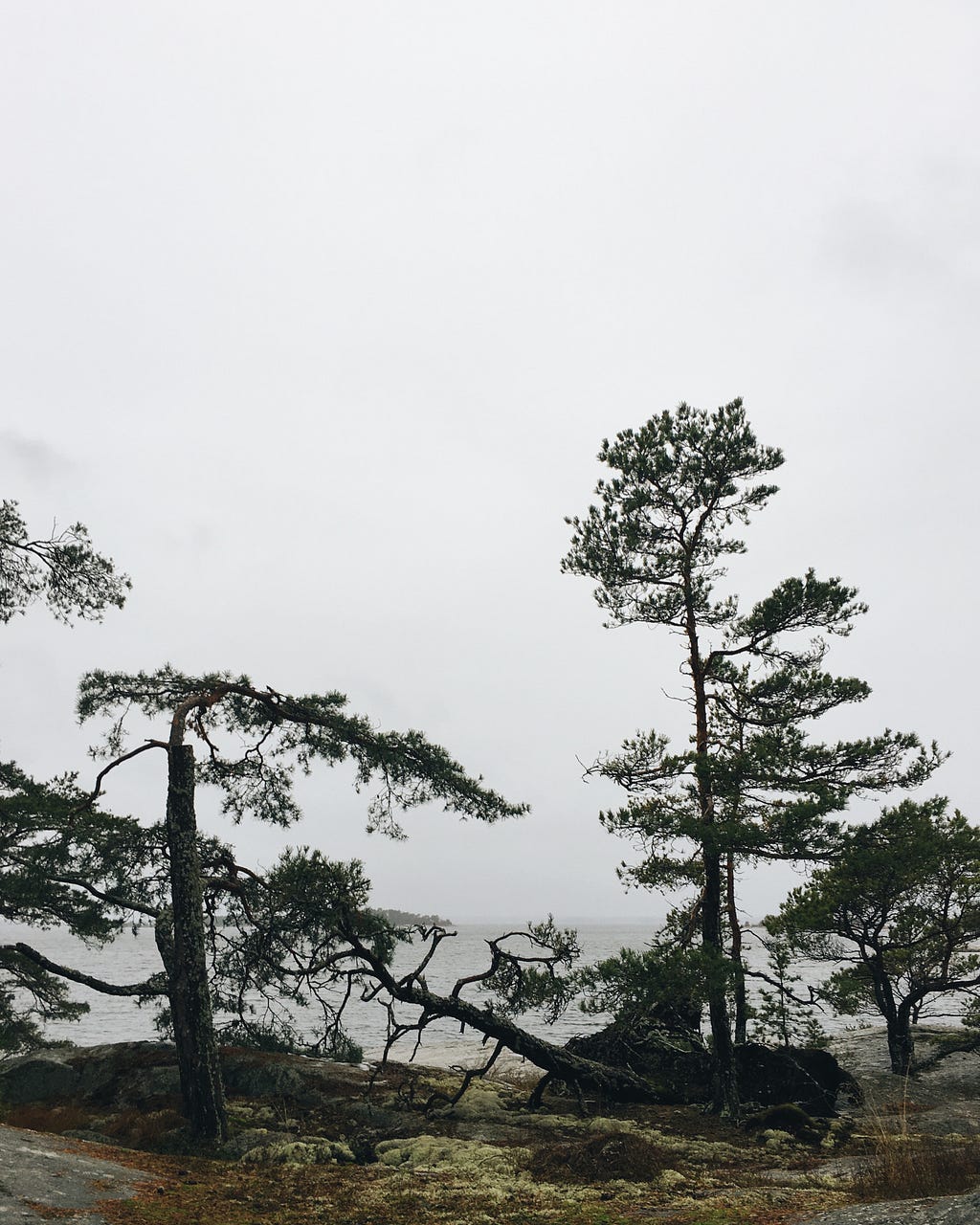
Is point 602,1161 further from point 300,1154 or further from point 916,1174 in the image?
point 300,1154

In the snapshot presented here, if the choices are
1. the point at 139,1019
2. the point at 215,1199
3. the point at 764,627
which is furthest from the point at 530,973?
the point at 139,1019

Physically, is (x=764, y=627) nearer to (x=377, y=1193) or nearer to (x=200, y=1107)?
(x=377, y=1193)

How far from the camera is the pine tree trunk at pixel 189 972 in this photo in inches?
563

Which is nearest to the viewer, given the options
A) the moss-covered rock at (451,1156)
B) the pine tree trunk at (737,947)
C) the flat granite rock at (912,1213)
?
the flat granite rock at (912,1213)

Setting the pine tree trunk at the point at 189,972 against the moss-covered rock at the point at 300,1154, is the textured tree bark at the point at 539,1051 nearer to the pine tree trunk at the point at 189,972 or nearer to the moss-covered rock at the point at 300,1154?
the moss-covered rock at the point at 300,1154

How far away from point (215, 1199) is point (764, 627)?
1474cm

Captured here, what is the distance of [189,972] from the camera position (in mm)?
14789

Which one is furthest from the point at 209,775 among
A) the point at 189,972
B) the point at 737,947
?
the point at 737,947

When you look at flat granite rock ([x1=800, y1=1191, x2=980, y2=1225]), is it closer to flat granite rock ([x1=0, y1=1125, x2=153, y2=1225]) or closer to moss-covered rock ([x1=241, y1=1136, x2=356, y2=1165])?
flat granite rock ([x1=0, y1=1125, x2=153, y2=1225])

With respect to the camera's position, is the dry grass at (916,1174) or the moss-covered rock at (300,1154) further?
the moss-covered rock at (300,1154)

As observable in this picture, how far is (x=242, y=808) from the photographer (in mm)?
18734

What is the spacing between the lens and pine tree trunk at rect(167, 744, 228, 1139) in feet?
46.9

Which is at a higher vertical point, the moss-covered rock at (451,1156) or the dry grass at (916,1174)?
the dry grass at (916,1174)

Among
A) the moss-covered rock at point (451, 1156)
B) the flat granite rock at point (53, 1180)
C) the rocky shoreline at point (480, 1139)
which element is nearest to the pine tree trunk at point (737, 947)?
the rocky shoreline at point (480, 1139)
